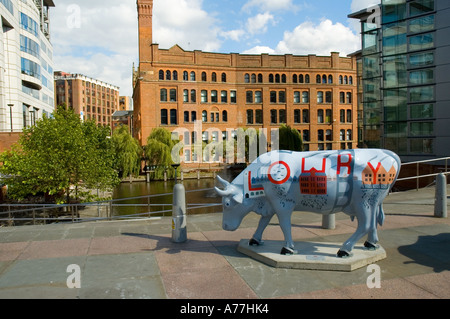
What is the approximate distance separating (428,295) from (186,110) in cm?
5105

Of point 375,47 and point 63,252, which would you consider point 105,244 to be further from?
point 375,47

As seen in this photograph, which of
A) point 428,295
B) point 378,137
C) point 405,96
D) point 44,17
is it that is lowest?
point 428,295

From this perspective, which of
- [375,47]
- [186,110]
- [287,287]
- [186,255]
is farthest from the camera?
[186,110]

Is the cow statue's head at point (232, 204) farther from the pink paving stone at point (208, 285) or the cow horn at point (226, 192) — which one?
the pink paving stone at point (208, 285)

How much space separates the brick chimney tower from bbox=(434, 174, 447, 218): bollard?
1903 inches

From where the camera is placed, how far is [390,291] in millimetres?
5211

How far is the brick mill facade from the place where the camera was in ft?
173

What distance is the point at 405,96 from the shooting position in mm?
32062

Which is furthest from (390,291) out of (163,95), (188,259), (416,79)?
(163,95)

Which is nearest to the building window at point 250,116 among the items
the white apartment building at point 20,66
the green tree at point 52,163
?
the white apartment building at point 20,66

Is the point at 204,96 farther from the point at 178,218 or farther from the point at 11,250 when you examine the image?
the point at 11,250

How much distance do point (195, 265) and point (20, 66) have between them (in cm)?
4327

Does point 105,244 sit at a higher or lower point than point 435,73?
lower
